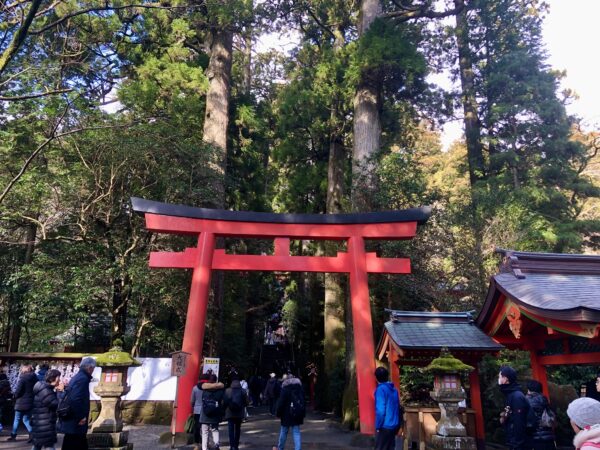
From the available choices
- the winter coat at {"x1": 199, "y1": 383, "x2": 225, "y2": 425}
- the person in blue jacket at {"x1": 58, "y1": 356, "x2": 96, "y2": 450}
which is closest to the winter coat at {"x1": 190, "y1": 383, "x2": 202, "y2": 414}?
the winter coat at {"x1": 199, "y1": 383, "x2": 225, "y2": 425}

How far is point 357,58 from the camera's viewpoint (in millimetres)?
12977

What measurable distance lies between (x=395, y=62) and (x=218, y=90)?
17.9 feet

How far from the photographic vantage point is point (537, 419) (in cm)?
481

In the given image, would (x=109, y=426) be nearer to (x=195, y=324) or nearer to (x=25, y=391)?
(x=25, y=391)

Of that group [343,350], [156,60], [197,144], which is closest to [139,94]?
[156,60]

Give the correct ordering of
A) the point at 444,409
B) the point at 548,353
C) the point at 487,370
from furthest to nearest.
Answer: the point at 487,370 → the point at 548,353 → the point at 444,409

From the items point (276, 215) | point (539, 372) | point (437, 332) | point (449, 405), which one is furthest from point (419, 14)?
point (449, 405)

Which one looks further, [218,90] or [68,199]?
[218,90]

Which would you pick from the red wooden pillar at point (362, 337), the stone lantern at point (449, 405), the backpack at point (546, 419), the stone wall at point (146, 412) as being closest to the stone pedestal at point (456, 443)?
the stone lantern at point (449, 405)

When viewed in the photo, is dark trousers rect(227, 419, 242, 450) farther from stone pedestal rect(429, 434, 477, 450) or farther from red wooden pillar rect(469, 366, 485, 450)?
red wooden pillar rect(469, 366, 485, 450)

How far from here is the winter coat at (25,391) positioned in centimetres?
730

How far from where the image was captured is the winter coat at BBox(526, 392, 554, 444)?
4629 mm

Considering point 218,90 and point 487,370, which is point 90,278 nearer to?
point 218,90

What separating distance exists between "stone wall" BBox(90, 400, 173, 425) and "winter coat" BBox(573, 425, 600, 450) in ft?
33.5
